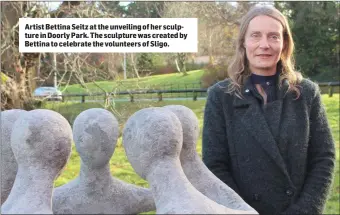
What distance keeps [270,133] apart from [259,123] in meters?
0.06

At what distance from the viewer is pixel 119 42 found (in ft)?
13.5

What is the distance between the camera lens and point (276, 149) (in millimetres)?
1953

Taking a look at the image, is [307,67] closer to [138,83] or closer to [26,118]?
[138,83]

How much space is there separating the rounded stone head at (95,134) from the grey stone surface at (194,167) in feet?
0.55

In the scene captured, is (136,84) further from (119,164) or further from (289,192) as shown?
(289,192)

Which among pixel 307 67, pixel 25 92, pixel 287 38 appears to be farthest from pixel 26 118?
pixel 307 67

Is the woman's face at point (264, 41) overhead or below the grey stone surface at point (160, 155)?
overhead

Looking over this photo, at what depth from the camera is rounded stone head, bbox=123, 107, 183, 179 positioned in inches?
48.1

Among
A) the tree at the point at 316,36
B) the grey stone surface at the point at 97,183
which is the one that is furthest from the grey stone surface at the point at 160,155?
the tree at the point at 316,36

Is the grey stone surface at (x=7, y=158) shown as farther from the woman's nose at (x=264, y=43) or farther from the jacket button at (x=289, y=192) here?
the jacket button at (x=289, y=192)

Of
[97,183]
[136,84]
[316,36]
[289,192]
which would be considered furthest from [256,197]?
[316,36]

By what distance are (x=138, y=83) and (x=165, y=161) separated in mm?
4355

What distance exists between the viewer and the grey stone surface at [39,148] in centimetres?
124
